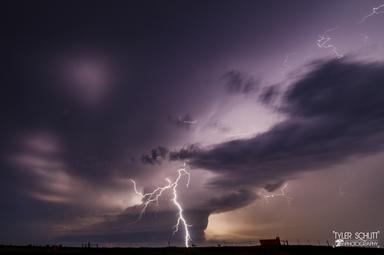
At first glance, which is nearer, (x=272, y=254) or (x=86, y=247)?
(x=272, y=254)

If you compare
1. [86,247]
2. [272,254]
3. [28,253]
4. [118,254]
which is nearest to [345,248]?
[272,254]

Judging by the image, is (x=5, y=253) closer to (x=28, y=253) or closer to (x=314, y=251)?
(x=28, y=253)

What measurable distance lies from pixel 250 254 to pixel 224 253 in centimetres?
746

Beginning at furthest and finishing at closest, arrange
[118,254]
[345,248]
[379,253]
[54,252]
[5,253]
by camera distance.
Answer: [345,248] → [379,253] → [118,254] → [54,252] → [5,253]

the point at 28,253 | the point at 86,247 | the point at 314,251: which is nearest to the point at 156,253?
the point at 86,247

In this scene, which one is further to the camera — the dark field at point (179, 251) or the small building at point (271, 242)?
the small building at point (271, 242)

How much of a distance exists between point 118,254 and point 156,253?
6.73 m

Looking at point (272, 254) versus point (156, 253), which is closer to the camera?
point (272, 254)

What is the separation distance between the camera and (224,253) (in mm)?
65062

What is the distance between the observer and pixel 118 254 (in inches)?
2410

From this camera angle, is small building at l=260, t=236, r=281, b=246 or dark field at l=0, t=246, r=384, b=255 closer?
dark field at l=0, t=246, r=384, b=255

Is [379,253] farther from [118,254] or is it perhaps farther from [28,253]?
[28,253]

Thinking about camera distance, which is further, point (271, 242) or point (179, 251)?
point (179, 251)

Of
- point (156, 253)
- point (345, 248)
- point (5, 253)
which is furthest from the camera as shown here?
point (345, 248)
